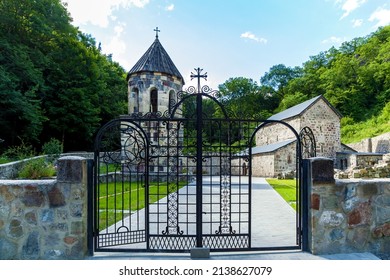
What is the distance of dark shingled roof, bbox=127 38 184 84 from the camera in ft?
59.1

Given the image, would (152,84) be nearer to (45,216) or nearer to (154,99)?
(154,99)

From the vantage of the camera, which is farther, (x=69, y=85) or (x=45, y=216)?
(x=69, y=85)

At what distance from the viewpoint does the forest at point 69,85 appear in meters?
20.5

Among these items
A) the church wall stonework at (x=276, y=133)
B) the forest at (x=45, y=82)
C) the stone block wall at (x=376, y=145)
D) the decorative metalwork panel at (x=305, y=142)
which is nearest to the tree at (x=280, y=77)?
the church wall stonework at (x=276, y=133)

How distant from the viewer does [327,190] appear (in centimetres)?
440

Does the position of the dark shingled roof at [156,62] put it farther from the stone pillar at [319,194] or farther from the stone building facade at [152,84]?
the stone pillar at [319,194]

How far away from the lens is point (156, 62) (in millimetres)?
18375

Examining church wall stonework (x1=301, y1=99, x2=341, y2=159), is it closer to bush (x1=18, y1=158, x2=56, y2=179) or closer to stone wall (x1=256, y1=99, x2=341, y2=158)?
stone wall (x1=256, y1=99, x2=341, y2=158)

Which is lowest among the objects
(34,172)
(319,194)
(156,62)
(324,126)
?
(34,172)

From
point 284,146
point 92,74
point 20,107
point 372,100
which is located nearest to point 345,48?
point 372,100

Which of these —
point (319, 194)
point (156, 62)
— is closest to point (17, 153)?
point (156, 62)

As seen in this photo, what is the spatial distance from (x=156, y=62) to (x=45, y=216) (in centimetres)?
1556
